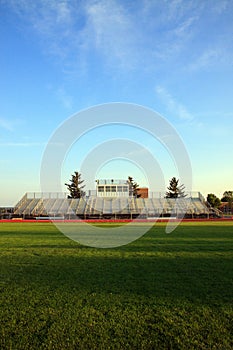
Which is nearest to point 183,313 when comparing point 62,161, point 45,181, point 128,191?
point 45,181

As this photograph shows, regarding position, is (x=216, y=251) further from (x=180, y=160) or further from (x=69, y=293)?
(x=180, y=160)

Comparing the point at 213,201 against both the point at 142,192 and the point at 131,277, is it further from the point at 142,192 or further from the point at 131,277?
the point at 131,277

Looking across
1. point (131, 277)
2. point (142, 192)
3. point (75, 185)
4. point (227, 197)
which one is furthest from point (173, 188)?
point (131, 277)

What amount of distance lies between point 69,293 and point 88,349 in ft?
5.94

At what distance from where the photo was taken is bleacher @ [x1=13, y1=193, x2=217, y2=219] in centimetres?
3703

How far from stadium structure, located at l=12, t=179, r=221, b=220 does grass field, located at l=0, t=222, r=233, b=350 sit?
97.2ft

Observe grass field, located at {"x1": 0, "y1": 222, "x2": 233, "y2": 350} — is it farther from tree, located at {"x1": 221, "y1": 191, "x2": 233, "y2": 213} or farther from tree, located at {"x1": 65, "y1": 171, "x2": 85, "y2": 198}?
tree, located at {"x1": 221, "y1": 191, "x2": 233, "y2": 213}

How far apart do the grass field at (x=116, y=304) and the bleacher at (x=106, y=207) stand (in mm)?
29778

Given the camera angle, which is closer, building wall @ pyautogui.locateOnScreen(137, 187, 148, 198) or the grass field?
the grass field

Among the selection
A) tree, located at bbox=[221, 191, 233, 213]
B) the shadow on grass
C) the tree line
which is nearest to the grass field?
the shadow on grass

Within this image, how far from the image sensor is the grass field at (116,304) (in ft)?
9.84

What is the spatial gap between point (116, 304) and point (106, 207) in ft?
115

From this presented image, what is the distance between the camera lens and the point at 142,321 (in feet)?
11.2

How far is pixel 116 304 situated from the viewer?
3.99m
